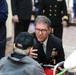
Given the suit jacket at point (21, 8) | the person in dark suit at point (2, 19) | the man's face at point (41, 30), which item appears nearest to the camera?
the man's face at point (41, 30)

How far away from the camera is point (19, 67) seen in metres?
1.99

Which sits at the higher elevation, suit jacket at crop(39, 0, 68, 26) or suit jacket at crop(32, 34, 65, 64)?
suit jacket at crop(39, 0, 68, 26)

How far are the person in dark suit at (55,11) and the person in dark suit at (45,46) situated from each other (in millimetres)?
1878

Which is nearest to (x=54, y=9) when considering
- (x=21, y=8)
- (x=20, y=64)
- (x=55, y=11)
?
(x=55, y=11)

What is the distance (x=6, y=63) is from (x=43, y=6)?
10.4 ft

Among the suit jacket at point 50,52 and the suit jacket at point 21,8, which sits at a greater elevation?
the suit jacket at point 21,8

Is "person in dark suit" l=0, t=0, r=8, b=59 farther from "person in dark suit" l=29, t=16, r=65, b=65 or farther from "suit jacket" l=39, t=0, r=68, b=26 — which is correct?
"suit jacket" l=39, t=0, r=68, b=26

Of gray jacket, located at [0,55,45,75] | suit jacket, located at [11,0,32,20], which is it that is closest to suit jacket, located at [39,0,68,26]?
suit jacket, located at [11,0,32,20]

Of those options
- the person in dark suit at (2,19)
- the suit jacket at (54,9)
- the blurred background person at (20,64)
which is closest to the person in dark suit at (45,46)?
the person in dark suit at (2,19)

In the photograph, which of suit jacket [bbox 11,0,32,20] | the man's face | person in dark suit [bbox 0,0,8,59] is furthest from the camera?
suit jacket [bbox 11,0,32,20]

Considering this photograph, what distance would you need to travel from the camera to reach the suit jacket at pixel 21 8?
5035mm

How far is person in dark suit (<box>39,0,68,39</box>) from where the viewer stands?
506 cm

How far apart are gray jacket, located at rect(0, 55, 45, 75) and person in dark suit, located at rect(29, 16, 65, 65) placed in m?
1.10

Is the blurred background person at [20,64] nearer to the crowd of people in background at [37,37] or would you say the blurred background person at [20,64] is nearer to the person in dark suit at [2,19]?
the crowd of people in background at [37,37]
